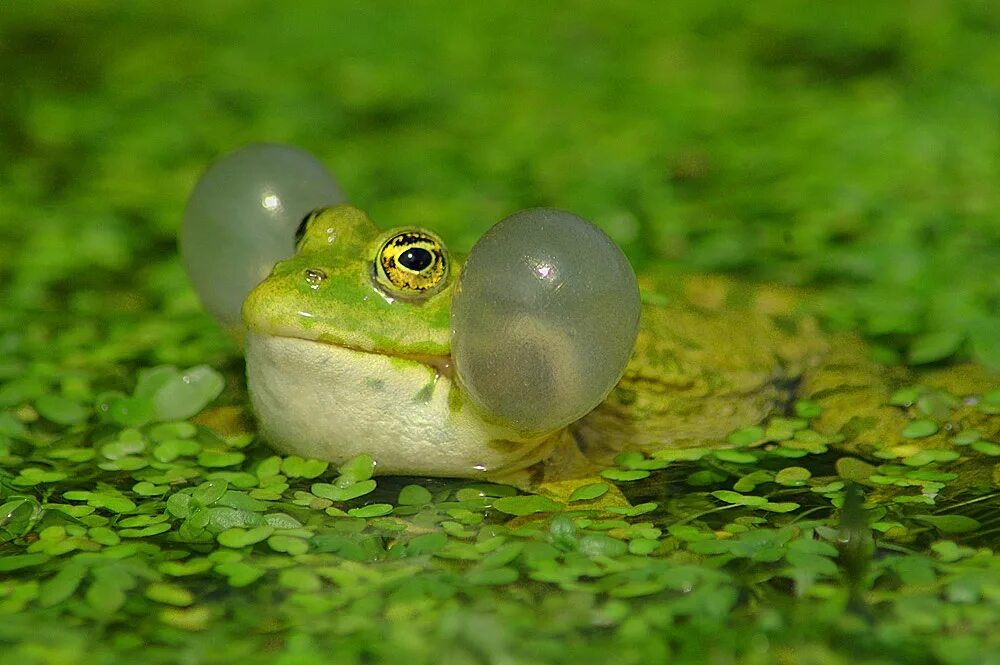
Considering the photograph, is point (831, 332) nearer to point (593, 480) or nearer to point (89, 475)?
point (593, 480)

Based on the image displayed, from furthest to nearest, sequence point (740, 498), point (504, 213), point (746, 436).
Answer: point (504, 213) → point (746, 436) → point (740, 498)

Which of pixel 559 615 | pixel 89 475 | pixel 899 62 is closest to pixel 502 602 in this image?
pixel 559 615

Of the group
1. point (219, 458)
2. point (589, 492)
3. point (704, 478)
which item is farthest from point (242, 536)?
point (704, 478)

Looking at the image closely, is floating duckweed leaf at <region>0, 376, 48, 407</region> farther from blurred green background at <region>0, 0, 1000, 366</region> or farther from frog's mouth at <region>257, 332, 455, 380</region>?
frog's mouth at <region>257, 332, 455, 380</region>

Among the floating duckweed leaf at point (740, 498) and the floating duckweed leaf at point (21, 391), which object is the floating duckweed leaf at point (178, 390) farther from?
the floating duckweed leaf at point (740, 498)

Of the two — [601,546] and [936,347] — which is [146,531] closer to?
[601,546]

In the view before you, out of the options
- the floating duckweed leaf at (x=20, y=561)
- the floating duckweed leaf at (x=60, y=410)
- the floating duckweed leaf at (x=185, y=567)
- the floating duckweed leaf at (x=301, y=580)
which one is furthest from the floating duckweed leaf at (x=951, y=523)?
the floating duckweed leaf at (x=60, y=410)

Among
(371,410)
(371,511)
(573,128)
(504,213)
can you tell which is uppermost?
(573,128)
